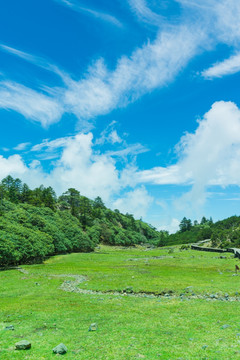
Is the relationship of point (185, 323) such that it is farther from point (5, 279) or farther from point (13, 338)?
point (5, 279)

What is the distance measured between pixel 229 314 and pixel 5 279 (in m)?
44.6

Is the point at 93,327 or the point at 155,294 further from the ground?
the point at 93,327

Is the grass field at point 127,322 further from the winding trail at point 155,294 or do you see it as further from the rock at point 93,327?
the rock at point 93,327

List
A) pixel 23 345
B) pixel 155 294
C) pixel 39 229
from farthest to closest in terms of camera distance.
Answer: pixel 39 229 → pixel 155 294 → pixel 23 345

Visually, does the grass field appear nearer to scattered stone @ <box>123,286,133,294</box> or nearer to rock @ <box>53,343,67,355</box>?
scattered stone @ <box>123,286,133,294</box>

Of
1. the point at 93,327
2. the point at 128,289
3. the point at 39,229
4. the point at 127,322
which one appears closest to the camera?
the point at 93,327

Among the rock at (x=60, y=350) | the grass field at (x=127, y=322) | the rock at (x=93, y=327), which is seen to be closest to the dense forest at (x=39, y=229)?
the grass field at (x=127, y=322)

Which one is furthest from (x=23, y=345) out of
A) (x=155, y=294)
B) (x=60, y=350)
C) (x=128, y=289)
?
(x=128, y=289)

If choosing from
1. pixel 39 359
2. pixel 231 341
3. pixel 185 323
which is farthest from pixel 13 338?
pixel 231 341

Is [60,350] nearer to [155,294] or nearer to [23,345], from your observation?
[23,345]

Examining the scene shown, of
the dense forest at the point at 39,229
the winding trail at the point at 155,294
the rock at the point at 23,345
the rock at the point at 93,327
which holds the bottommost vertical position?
the winding trail at the point at 155,294

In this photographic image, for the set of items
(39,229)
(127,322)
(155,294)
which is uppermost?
Answer: (39,229)

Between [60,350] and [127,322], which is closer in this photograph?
[60,350]

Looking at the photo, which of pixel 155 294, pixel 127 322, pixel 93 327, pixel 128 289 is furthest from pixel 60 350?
pixel 128 289
